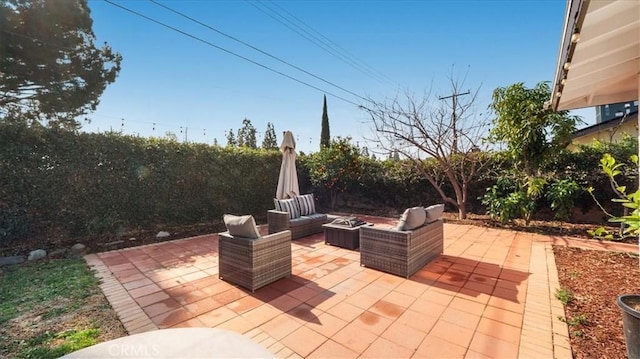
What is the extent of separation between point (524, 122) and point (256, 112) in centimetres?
1032

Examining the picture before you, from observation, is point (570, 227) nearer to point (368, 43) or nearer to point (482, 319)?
point (482, 319)

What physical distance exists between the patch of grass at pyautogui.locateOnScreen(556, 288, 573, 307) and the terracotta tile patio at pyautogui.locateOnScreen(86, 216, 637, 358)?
77 mm

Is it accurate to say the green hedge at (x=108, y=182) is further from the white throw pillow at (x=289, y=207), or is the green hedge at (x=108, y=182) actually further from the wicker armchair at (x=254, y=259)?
the wicker armchair at (x=254, y=259)

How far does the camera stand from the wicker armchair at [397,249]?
400 cm

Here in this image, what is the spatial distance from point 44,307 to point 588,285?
7011 mm

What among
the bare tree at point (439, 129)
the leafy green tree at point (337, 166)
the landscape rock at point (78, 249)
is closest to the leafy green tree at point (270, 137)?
the leafy green tree at point (337, 166)

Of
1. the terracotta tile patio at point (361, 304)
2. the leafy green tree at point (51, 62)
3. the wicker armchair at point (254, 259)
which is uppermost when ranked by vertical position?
the leafy green tree at point (51, 62)

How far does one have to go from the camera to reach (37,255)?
501 cm

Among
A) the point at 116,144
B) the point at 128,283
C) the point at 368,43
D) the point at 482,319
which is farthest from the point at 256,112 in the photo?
the point at 482,319

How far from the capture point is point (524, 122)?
7016mm

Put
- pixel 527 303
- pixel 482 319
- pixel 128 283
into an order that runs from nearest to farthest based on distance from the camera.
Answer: pixel 482 319 → pixel 527 303 → pixel 128 283

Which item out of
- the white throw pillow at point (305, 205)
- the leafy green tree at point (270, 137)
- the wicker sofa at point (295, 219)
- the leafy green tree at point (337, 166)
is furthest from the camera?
the leafy green tree at point (270, 137)

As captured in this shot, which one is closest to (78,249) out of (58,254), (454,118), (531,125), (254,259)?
(58,254)

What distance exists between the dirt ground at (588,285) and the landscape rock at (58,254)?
385 millimetres
